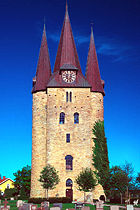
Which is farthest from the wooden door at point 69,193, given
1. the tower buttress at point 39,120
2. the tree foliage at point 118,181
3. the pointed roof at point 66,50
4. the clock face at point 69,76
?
the pointed roof at point 66,50

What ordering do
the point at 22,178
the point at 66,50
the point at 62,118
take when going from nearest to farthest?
the point at 62,118
the point at 66,50
the point at 22,178

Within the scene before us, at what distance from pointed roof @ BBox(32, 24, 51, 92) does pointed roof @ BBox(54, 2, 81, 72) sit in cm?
170

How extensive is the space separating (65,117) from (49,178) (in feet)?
34.8

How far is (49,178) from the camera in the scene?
172 ft

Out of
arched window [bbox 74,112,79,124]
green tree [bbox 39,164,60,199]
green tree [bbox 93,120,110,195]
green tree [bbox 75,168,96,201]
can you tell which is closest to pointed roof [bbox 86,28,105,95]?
arched window [bbox 74,112,79,124]

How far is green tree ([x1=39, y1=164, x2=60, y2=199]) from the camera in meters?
52.5

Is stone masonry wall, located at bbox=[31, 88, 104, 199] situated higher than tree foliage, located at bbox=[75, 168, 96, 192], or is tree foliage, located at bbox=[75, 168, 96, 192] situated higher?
stone masonry wall, located at bbox=[31, 88, 104, 199]

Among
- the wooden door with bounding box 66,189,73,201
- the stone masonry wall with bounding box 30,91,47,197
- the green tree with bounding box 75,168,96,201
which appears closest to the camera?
Result: the green tree with bounding box 75,168,96,201

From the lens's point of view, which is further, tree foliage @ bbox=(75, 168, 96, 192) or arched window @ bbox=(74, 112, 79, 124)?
arched window @ bbox=(74, 112, 79, 124)

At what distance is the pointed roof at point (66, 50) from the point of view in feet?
203

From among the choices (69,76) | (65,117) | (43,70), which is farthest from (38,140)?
(43,70)

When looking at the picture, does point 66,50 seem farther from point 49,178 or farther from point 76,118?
point 49,178

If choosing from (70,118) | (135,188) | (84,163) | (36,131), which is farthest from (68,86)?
(135,188)

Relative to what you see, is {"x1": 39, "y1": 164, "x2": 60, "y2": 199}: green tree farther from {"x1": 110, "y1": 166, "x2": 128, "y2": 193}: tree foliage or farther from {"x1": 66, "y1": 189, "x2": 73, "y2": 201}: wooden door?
{"x1": 110, "y1": 166, "x2": 128, "y2": 193}: tree foliage
